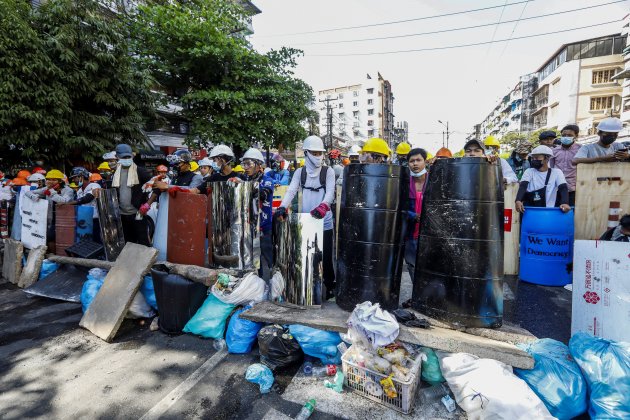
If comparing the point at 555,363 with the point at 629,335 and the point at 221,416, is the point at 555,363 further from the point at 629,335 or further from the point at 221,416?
the point at 221,416

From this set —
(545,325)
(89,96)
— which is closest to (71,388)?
(545,325)

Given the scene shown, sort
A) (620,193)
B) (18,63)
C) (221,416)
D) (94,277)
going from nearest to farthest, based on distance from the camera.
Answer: (221,416) < (620,193) < (94,277) < (18,63)

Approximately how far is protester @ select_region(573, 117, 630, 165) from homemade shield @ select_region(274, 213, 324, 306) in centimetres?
369

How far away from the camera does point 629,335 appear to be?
2.38 meters

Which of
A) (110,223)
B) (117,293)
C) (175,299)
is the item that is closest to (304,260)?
(175,299)

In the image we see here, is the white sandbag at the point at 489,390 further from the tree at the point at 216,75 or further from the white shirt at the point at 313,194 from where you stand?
the tree at the point at 216,75

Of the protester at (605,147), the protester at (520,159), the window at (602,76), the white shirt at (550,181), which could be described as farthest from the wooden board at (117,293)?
the window at (602,76)

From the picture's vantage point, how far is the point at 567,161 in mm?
4887

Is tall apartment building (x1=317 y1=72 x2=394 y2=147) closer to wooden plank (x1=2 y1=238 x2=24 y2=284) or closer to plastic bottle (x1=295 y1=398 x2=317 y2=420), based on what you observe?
wooden plank (x1=2 y1=238 x2=24 y2=284)

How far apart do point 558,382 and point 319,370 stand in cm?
170

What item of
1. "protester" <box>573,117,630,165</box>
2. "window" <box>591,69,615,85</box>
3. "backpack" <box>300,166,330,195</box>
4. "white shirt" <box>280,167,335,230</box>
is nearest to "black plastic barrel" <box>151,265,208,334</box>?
"white shirt" <box>280,167,335,230</box>

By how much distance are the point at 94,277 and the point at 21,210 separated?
3.01m

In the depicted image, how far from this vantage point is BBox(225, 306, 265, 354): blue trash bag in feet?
9.98

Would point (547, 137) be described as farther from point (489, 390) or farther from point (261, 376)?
point (261, 376)
